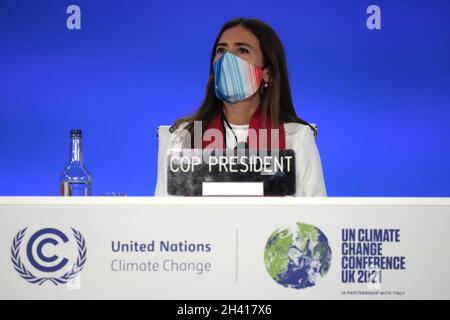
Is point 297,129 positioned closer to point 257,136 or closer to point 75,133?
point 257,136

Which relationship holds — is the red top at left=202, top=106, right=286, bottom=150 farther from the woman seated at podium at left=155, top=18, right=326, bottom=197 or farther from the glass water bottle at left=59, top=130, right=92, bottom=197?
the glass water bottle at left=59, top=130, right=92, bottom=197

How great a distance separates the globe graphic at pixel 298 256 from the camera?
4.00 feet

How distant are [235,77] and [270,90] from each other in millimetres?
139

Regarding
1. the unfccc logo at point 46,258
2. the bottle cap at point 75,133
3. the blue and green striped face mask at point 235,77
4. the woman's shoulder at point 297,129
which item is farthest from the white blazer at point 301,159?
the unfccc logo at point 46,258

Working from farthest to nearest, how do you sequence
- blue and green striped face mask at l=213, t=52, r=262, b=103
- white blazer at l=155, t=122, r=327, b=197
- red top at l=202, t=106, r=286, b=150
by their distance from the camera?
1. blue and green striped face mask at l=213, t=52, r=262, b=103
2. red top at l=202, t=106, r=286, b=150
3. white blazer at l=155, t=122, r=327, b=197

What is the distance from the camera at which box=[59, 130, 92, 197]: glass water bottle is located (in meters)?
1.95

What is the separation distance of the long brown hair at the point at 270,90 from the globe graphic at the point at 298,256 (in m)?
1.08

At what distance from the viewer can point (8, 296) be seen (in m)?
1.21

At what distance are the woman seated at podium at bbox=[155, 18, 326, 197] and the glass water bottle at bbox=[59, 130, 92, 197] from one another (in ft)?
1.23

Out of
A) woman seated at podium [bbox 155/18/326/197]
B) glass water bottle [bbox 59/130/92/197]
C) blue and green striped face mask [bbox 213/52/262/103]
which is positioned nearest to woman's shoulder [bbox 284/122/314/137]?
woman seated at podium [bbox 155/18/326/197]
